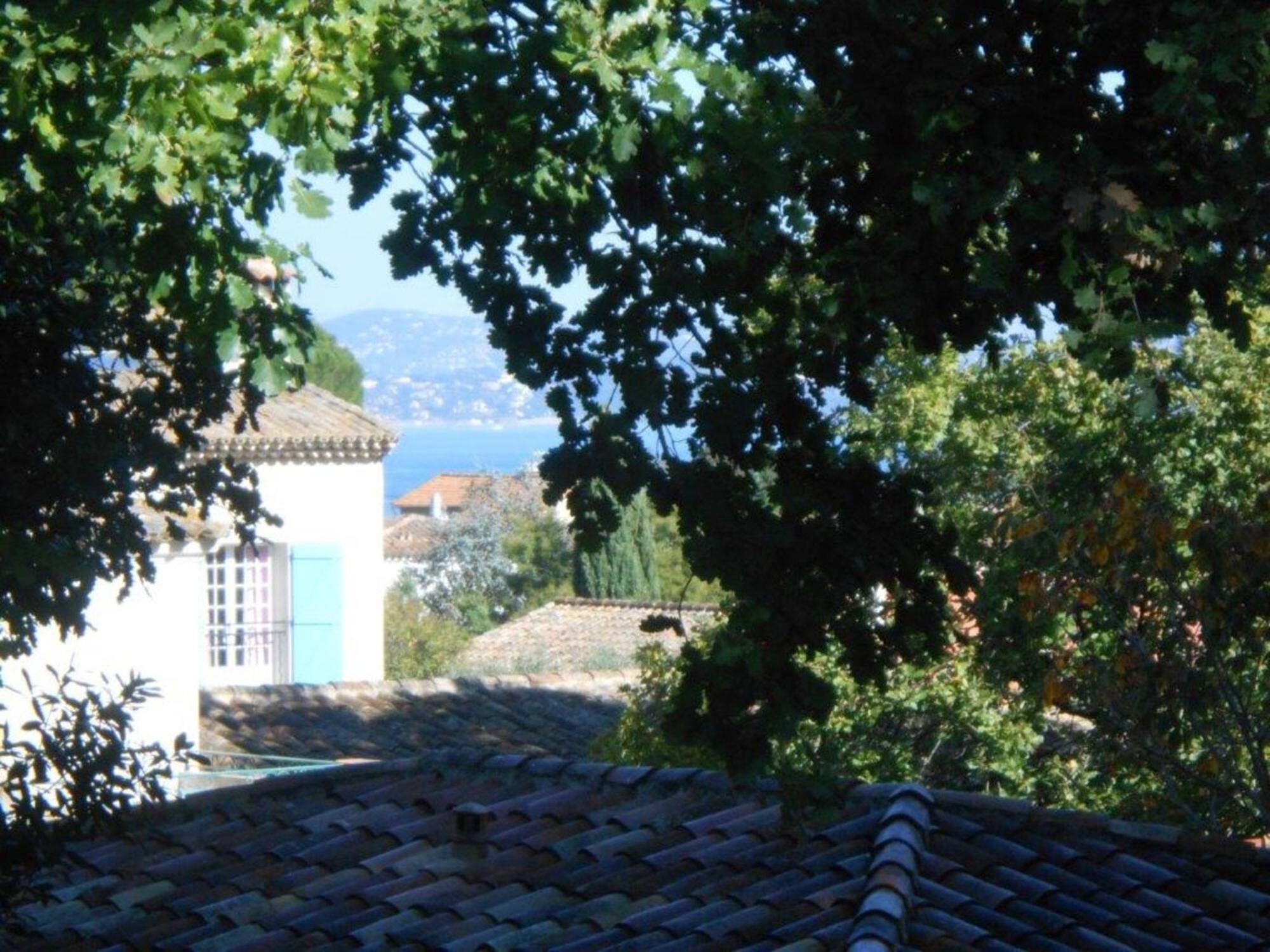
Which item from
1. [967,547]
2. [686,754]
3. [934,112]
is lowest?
[686,754]

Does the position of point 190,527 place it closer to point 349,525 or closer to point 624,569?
point 349,525

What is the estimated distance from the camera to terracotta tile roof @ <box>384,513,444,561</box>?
50.8m

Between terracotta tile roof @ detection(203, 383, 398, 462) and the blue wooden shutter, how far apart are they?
1.32 metres

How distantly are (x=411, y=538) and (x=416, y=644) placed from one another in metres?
21.5

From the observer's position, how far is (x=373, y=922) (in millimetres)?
7148

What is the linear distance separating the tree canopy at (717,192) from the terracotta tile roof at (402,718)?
10.7 meters

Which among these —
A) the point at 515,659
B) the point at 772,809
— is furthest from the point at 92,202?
the point at 515,659

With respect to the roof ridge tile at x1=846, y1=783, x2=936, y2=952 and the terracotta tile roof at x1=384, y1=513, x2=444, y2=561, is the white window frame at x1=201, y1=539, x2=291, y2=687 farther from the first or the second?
the terracotta tile roof at x1=384, y1=513, x2=444, y2=561

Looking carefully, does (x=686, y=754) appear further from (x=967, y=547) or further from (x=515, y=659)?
(x=515, y=659)

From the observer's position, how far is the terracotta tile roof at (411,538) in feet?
167

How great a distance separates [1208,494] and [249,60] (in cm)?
901

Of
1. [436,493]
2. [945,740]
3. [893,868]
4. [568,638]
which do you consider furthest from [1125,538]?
[436,493]

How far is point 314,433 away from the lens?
2297cm

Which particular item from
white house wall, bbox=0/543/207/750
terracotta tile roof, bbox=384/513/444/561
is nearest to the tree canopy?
white house wall, bbox=0/543/207/750
